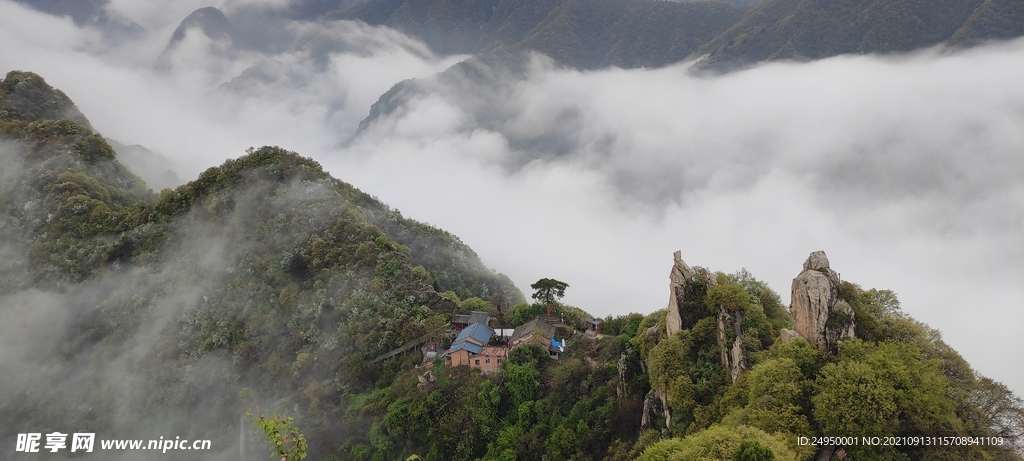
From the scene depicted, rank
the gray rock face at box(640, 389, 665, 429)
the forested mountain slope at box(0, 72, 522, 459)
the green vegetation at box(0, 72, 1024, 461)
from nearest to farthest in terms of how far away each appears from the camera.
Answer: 1. the green vegetation at box(0, 72, 1024, 461)
2. the gray rock face at box(640, 389, 665, 429)
3. the forested mountain slope at box(0, 72, 522, 459)

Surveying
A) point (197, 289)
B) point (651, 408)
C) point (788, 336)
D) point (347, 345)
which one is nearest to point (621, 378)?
point (651, 408)

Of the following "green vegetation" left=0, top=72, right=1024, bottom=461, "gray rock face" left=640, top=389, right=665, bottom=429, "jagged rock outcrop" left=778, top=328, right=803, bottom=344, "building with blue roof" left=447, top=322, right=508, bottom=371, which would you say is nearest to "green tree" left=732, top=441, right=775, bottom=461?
"green vegetation" left=0, top=72, right=1024, bottom=461

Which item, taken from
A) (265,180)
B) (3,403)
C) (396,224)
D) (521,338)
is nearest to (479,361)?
(521,338)

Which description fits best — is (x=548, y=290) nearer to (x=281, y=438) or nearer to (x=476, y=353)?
(x=476, y=353)

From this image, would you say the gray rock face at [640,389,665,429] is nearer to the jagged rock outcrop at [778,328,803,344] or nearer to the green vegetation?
the green vegetation

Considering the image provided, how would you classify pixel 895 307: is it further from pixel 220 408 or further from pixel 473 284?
pixel 220 408

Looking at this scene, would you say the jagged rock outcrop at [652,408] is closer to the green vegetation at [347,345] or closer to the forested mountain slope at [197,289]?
the green vegetation at [347,345]
